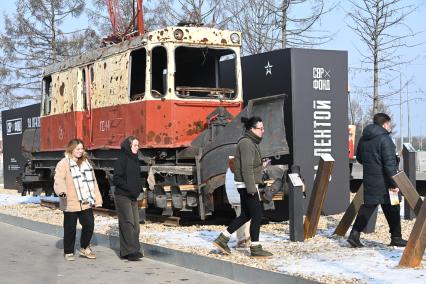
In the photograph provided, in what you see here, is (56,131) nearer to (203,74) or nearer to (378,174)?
(203,74)

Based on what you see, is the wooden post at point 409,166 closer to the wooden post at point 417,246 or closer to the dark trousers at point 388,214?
the dark trousers at point 388,214

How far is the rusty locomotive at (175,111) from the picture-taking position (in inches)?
462

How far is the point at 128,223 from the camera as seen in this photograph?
9734 millimetres

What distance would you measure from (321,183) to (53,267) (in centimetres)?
402

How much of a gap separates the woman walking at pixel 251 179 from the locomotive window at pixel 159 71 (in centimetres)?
441

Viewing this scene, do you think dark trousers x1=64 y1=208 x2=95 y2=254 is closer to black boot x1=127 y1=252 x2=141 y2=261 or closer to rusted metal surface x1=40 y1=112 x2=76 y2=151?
black boot x1=127 y1=252 x2=141 y2=261

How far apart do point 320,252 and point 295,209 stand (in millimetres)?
1162

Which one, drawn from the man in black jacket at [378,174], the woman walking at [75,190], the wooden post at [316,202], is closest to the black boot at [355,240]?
the man in black jacket at [378,174]

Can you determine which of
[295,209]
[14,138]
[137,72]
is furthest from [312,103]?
[14,138]

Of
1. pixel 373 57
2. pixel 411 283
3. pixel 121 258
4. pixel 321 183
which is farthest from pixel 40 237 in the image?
pixel 373 57

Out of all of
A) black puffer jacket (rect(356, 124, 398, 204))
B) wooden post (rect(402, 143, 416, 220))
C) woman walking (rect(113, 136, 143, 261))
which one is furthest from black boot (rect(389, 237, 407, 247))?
woman walking (rect(113, 136, 143, 261))

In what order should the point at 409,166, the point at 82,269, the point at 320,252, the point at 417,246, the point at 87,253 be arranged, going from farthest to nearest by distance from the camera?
the point at 409,166, the point at 87,253, the point at 82,269, the point at 320,252, the point at 417,246

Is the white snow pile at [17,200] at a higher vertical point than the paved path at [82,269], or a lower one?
higher

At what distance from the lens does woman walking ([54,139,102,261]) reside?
9.84 metres
